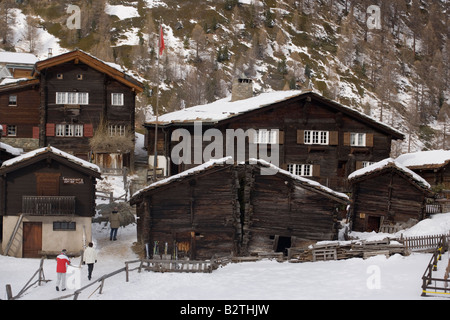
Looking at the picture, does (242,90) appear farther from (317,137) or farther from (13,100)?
(13,100)

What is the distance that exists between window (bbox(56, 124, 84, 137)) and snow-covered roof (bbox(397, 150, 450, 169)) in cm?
2808

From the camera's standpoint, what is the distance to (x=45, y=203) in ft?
94.7

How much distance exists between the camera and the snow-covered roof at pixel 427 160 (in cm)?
4175

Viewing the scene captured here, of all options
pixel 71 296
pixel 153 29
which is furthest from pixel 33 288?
pixel 153 29

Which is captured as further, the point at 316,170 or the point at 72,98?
the point at 72,98

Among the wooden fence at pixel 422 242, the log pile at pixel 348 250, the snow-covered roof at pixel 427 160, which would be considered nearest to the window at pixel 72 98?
the log pile at pixel 348 250

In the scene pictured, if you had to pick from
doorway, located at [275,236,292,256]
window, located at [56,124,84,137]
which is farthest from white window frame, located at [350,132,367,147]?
window, located at [56,124,84,137]

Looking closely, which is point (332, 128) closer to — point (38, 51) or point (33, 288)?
point (33, 288)

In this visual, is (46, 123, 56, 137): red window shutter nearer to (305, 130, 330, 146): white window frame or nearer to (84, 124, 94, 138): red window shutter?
(84, 124, 94, 138): red window shutter

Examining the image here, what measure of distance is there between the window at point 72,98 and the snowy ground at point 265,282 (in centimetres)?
2149

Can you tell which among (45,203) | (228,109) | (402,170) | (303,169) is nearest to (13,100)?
(228,109)

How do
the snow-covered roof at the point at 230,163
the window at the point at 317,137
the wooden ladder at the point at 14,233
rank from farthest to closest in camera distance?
the window at the point at 317,137, the wooden ladder at the point at 14,233, the snow-covered roof at the point at 230,163

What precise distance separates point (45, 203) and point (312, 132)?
67.5 feet

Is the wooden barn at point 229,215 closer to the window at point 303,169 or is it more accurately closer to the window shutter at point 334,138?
the window at point 303,169
